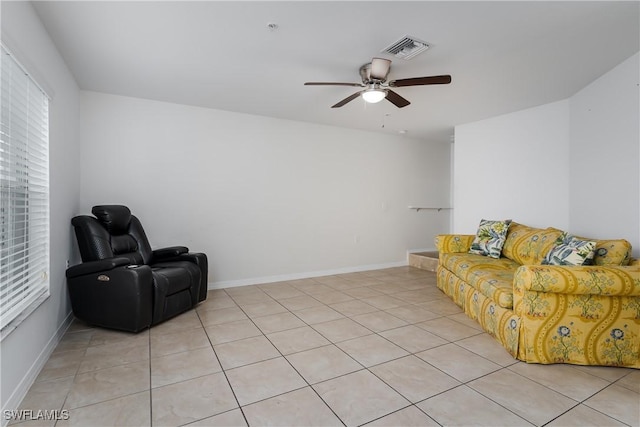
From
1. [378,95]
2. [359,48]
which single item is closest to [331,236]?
[378,95]

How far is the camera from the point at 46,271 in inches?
94.1

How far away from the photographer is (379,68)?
Answer: 267cm

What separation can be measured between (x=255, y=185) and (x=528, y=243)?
3522mm

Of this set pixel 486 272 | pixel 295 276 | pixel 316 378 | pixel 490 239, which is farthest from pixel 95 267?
pixel 490 239

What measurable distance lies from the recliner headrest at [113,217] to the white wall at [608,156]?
4922 millimetres

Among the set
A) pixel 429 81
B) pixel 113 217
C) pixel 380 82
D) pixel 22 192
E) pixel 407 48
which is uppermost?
pixel 407 48

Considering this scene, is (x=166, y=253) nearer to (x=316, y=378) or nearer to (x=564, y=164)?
(x=316, y=378)

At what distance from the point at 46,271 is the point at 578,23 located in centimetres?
435

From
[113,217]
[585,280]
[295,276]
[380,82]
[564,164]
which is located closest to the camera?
[585,280]

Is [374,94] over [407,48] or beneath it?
beneath

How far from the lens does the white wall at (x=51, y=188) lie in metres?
1.75

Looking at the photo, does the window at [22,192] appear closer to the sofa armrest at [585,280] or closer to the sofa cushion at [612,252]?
the sofa armrest at [585,280]

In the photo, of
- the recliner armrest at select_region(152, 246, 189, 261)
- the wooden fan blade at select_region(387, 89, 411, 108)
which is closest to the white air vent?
the wooden fan blade at select_region(387, 89, 411, 108)

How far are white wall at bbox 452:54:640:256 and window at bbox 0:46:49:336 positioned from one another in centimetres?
469
